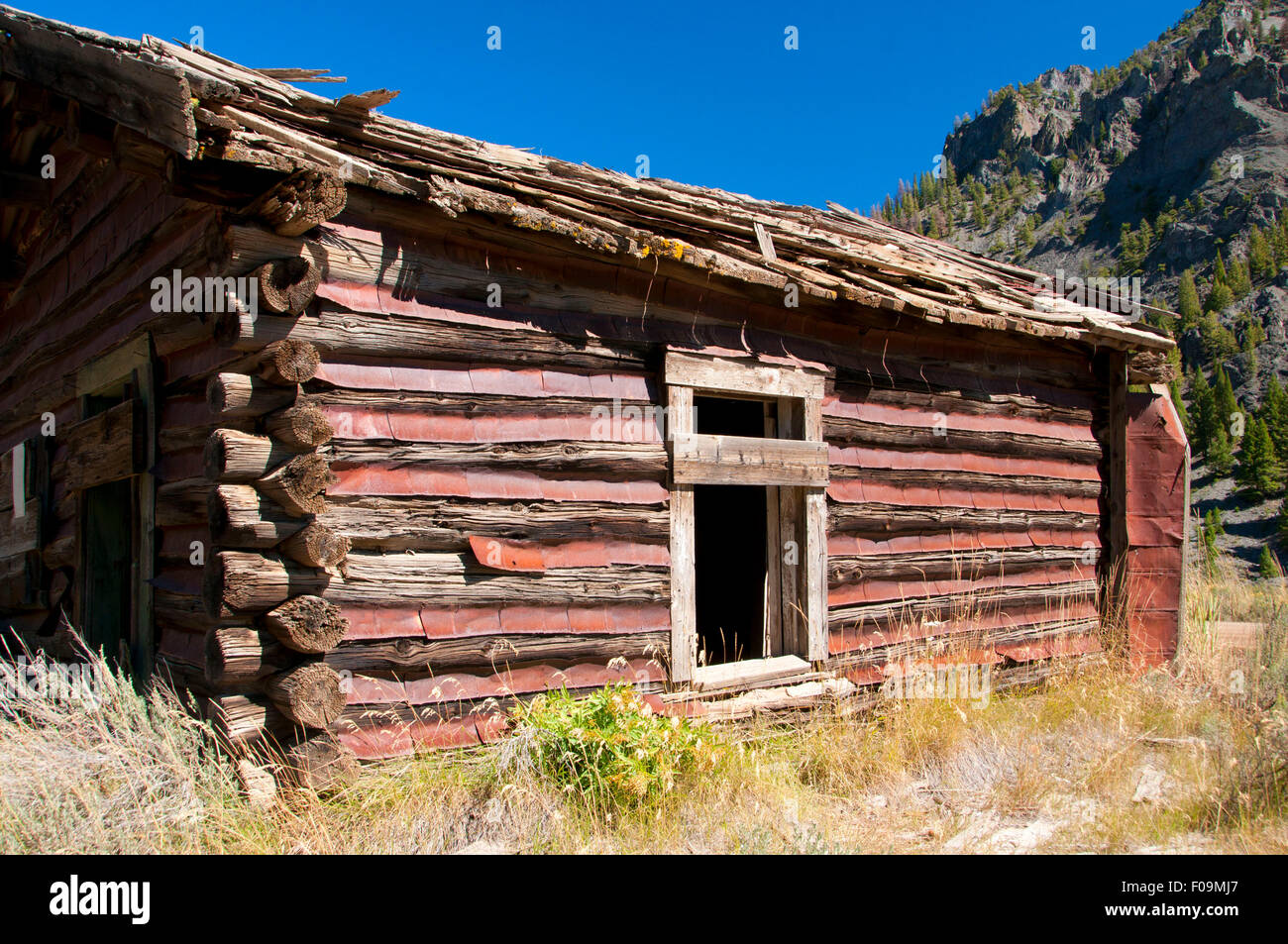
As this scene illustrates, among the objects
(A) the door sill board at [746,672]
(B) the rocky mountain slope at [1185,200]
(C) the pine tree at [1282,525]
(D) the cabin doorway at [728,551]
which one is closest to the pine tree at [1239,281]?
(B) the rocky mountain slope at [1185,200]

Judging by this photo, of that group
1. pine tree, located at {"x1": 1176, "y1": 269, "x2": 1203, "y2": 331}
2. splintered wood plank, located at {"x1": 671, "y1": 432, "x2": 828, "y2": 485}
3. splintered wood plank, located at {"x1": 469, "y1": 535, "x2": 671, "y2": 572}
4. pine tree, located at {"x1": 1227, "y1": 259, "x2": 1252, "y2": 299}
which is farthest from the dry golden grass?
pine tree, located at {"x1": 1227, "y1": 259, "x2": 1252, "y2": 299}

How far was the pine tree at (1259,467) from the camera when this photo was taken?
95.2 ft

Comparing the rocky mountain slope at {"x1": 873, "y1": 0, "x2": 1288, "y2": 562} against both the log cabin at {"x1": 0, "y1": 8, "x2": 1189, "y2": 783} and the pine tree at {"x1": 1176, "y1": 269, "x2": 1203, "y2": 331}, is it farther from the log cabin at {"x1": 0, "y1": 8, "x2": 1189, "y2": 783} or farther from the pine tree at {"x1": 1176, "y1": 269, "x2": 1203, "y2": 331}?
the log cabin at {"x1": 0, "y1": 8, "x2": 1189, "y2": 783}

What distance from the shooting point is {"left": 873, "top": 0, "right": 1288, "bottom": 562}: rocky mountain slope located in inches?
1407

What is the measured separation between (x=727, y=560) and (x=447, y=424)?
3.76 m

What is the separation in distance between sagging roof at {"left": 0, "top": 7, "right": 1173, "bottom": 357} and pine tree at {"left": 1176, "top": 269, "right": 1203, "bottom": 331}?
3706 centimetres

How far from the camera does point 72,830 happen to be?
3.11 meters

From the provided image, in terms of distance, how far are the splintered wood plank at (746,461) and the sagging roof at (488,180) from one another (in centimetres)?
96

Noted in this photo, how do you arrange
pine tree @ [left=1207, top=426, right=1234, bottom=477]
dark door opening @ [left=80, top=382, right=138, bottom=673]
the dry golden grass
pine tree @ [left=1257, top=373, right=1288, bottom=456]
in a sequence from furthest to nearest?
pine tree @ [left=1207, top=426, right=1234, bottom=477], pine tree @ [left=1257, top=373, right=1288, bottom=456], dark door opening @ [left=80, top=382, right=138, bottom=673], the dry golden grass

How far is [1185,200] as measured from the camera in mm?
48938

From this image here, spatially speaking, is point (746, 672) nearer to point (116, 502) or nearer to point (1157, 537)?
point (116, 502)

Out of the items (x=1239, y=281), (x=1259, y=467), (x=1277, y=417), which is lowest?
(x=1259, y=467)

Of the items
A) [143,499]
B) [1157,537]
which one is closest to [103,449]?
[143,499]

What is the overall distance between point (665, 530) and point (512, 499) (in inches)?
38.0
